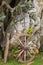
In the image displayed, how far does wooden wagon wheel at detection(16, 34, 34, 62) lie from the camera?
1148cm

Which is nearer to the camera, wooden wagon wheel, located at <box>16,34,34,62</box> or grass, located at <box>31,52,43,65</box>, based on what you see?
grass, located at <box>31,52,43,65</box>

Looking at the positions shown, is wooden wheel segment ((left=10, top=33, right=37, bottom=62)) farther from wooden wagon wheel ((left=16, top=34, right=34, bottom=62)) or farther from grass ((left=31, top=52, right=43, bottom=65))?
grass ((left=31, top=52, right=43, bottom=65))

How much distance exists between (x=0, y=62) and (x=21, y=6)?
238 centimetres

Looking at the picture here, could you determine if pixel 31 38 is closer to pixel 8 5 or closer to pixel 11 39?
pixel 11 39

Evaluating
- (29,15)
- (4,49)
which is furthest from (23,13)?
(4,49)

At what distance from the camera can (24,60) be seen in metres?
11.5

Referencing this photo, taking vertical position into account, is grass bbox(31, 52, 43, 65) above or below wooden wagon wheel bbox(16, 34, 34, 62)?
below

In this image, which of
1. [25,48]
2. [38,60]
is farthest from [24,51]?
[38,60]

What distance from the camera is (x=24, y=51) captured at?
1148cm

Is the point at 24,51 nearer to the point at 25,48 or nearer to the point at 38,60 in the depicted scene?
the point at 25,48

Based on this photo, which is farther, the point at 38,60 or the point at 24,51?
the point at 38,60

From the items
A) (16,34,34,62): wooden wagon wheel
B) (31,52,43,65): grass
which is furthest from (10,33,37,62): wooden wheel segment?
(31,52,43,65): grass

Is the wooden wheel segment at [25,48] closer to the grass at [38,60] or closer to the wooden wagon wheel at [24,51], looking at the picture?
the wooden wagon wheel at [24,51]

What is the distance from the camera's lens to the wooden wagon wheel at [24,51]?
11484mm
